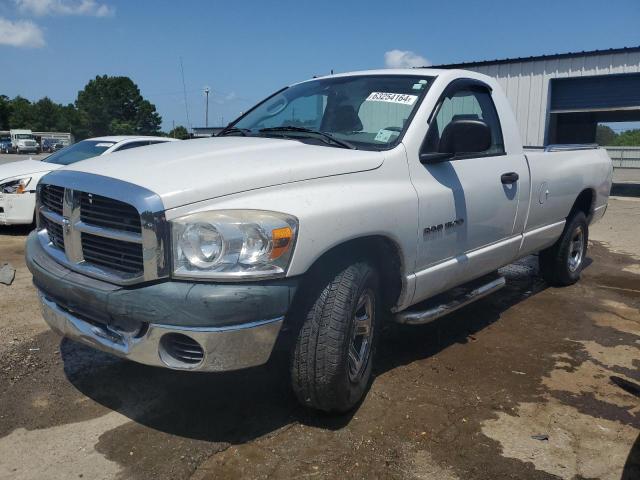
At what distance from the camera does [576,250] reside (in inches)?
243

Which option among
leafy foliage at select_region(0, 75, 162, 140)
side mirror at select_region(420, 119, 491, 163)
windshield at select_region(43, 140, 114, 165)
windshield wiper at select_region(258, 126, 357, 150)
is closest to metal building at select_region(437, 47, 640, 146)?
windshield at select_region(43, 140, 114, 165)

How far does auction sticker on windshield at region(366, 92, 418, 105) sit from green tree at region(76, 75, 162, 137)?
83931 millimetres

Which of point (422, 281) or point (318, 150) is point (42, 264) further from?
point (422, 281)

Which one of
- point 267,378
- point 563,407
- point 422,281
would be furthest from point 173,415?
point 563,407

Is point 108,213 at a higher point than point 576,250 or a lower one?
higher

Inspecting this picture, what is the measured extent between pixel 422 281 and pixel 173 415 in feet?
5.35

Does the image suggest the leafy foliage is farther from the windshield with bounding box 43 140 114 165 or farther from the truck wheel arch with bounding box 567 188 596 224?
the truck wheel arch with bounding box 567 188 596 224

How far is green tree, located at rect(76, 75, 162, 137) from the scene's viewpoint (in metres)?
83.6

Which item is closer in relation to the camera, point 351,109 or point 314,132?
point 314,132

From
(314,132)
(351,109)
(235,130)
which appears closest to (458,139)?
(351,109)

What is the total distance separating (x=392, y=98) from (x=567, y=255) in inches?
123

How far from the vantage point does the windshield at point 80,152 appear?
8.59 metres

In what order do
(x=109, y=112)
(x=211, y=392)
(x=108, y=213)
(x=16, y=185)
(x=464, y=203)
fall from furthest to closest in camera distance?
1. (x=109, y=112)
2. (x=16, y=185)
3. (x=464, y=203)
4. (x=211, y=392)
5. (x=108, y=213)

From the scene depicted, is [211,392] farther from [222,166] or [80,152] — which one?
[80,152]
